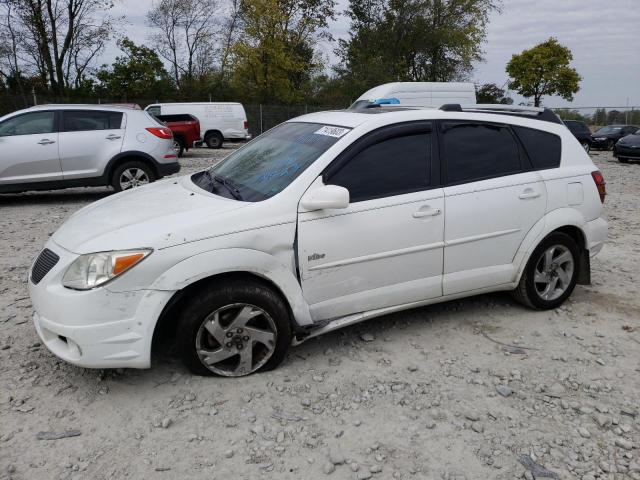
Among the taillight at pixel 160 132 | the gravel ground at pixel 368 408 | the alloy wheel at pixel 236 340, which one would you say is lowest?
the gravel ground at pixel 368 408

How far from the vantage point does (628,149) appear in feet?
58.5

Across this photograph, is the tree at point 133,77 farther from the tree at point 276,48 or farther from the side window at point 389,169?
the side window at point 389,169

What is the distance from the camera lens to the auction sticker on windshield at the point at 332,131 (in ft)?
11.7

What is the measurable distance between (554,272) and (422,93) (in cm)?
1126

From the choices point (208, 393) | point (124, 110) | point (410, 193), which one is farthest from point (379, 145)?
point (124, 110)

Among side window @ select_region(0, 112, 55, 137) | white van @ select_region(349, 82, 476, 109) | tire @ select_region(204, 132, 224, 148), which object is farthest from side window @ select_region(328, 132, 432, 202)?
tire @ select_region(204, 132, 224, 148)

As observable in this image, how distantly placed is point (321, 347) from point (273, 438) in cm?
105

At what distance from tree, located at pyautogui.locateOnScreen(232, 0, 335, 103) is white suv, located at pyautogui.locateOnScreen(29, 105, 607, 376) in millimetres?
30508

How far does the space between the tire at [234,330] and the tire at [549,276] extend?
6.64 feet

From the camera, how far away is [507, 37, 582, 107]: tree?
38.7 metres

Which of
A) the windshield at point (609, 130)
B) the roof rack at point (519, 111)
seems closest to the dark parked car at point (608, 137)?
the windshield at point (609, 130)

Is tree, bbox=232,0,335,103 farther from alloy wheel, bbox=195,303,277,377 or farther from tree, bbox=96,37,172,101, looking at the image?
alloy wheel, bbox=195,303,277,377

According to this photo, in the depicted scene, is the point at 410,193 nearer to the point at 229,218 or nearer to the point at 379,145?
the point at 379,145

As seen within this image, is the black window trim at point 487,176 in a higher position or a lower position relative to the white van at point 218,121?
lower
